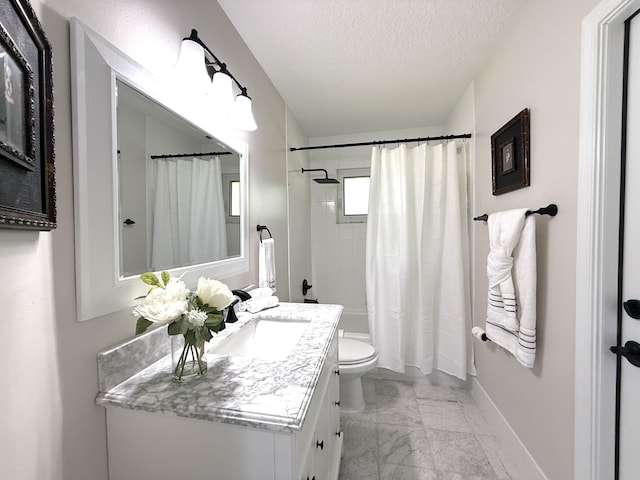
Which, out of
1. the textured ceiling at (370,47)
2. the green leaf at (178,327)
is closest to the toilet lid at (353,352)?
the green leaf at (178,327)

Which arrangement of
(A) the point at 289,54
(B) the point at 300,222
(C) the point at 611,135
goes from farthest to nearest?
1. (B) the point at 300,222
2. (A) the point at 289,54
3. (C) the point at 611,135

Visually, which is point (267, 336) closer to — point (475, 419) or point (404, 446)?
point (404, 446)

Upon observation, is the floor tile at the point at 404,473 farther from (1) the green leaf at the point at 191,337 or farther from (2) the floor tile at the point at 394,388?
(1) the green leaf at the point at 191,337

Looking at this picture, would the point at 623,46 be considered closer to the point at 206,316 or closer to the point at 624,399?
the point at 624,399

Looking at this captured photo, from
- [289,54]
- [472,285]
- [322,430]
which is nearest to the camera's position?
[322,430]

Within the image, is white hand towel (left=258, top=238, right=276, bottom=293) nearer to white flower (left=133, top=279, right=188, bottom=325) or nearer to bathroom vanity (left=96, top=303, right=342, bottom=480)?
bathroom vanity (left=96, top=303, right=342, bottom=480)

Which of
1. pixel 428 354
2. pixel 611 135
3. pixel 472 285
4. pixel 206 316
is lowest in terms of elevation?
pixel 428 354

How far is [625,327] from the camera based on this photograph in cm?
86

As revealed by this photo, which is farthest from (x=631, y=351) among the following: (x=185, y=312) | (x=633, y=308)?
(x=185, y=312)

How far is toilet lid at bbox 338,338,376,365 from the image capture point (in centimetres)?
178

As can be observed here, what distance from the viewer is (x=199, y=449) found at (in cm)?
64

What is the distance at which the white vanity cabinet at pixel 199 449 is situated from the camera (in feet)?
1.97

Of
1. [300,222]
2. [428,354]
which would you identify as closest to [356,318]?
[428,354]

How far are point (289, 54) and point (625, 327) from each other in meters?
2.02
